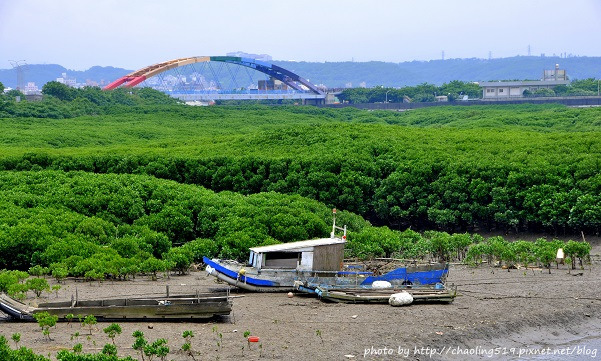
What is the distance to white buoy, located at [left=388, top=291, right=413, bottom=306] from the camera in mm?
29312

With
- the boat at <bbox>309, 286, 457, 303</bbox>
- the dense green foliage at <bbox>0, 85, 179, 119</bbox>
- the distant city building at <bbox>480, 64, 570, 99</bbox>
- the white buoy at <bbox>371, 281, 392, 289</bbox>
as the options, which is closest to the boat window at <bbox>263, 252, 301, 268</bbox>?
the boat at <bbox>309, 286, 457, 303</bbox>

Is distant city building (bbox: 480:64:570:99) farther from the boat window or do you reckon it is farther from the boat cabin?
the boat window

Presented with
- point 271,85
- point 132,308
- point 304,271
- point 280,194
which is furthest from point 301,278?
point 271,85

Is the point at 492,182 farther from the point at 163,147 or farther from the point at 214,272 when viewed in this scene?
the point at 163,147

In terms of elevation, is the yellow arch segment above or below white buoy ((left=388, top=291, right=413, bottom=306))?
above

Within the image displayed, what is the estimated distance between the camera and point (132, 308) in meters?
26.2

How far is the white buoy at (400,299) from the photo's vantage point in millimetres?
29312

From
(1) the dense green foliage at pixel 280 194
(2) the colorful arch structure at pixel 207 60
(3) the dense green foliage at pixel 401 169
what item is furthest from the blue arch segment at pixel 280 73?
(3) the dense green foliage at pixel 401 169

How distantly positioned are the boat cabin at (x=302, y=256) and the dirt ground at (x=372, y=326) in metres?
1.23

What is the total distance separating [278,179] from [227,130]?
1460 inches

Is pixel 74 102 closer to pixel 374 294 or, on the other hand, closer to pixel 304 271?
pixel 304 271

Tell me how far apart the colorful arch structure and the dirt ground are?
11234 cm

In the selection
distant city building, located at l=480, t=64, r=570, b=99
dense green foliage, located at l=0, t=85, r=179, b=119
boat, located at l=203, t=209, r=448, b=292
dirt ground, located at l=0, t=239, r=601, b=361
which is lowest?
dirt ground, located at l=0, t=239, r=601, b=361

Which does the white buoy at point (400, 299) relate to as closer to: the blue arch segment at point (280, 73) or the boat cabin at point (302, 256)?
→ the boat cabin at point (302, 256)
